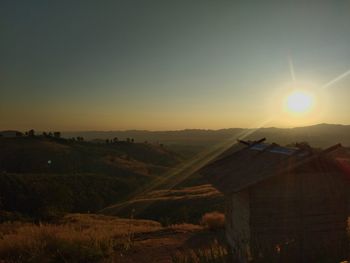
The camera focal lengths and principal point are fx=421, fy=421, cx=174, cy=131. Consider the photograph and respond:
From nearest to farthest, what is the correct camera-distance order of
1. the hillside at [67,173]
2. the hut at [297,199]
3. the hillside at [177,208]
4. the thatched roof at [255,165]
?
1. the hut at [297,199]
2. the thatched roof at [255,165]
3. the hillside at [177,208]
4. the hillside at [67,173]

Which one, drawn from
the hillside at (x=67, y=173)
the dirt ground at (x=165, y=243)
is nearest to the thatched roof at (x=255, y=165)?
the dirt ground at (x=165, y=243)

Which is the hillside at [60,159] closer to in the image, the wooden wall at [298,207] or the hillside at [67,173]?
the hillside at [67,173]

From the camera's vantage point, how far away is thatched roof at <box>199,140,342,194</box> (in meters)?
13.4

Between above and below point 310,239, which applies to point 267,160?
above

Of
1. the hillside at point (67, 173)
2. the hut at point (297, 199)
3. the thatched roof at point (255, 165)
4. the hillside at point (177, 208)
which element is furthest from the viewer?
the hillside at point (67, 173)

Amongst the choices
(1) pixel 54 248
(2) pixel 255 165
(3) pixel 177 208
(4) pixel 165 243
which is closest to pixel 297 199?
(2) pixel 255 165

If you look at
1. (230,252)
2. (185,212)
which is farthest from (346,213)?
(185,212)

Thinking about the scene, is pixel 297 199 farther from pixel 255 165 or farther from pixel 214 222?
pixel 214 222

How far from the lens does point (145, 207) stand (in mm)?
37500

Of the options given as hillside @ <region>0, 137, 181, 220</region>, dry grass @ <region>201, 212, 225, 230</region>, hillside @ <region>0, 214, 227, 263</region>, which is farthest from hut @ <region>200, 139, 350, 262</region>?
hillside @ <region>0, 137, 181, 220</region>

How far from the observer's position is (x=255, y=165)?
1537 cm

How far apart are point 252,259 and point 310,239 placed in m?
5.07

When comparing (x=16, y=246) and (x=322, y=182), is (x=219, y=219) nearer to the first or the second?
(x=322, y=182)

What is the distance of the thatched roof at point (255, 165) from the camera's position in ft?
43.8
